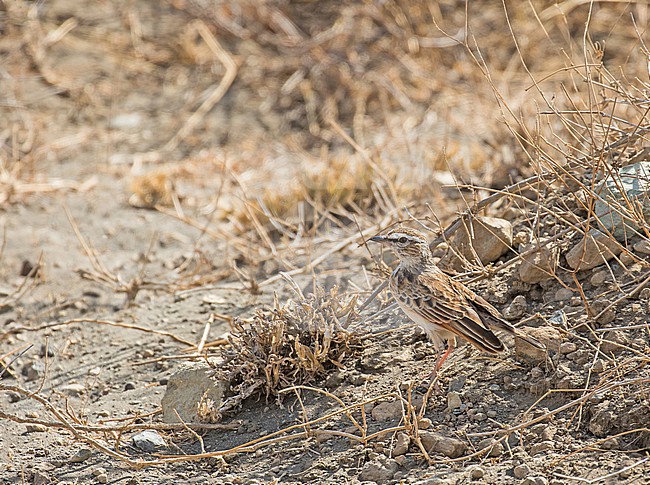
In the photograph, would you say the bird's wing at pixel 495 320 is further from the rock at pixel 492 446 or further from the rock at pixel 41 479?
the rock at pixel 41 479

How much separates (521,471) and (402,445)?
0.54 m

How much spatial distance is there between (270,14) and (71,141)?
263 centimetres

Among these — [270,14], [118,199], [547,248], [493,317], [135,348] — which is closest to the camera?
[493,317]

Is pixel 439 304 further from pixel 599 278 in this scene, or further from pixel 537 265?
pixel 599 278

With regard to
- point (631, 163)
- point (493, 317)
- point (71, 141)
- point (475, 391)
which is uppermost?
point (631, 163)

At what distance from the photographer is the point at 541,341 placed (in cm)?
407

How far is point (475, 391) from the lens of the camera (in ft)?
13.4

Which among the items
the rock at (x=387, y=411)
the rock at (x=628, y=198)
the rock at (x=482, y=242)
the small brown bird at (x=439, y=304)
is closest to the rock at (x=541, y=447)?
the small brown bird at (x=439, y=304)

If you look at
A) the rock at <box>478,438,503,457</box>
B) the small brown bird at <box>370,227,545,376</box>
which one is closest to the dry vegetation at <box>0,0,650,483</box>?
the rock at <box>478,438,503,457</box>

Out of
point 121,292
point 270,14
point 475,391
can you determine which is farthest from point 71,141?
point 475,391

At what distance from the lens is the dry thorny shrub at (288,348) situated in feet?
14.3

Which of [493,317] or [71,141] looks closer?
[493,317]

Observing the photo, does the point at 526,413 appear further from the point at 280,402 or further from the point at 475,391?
the point at 280,402

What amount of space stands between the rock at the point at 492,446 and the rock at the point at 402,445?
1.01 feet
